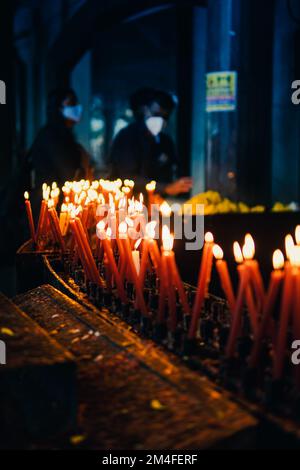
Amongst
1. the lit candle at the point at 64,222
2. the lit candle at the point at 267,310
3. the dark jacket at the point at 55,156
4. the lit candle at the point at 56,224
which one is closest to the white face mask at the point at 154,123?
the dark jacket at the point at 55,156

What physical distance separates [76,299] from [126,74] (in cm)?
1280

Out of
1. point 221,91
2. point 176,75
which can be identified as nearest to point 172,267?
point 221,91

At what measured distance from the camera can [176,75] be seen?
12.9 m

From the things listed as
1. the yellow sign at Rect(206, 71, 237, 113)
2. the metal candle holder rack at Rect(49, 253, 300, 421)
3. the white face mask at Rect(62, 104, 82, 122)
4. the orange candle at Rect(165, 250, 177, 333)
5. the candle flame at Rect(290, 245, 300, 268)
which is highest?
the yellow sign at Rect(206, 71, 237, 113)

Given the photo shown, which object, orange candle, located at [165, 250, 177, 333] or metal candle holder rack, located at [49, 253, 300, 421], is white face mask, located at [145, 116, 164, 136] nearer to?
metal candle holder rack, located at [49, 253, 300, 421]

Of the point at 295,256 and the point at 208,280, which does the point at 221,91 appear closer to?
the point at 208,280

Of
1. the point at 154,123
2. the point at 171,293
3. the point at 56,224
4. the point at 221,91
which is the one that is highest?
the point at 221,91

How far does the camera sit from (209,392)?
1.65 meters

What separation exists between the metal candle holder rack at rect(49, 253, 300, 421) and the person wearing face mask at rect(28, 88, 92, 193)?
12.3 feet

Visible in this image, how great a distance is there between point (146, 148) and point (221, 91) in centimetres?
186

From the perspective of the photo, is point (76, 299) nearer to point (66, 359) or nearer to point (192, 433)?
point (66, 359)

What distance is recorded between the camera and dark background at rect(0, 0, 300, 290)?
847 centimetres

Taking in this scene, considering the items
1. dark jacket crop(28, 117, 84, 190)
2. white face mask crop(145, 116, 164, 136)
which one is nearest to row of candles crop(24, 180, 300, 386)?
dark jacket crop(28, 117, 84, 190)

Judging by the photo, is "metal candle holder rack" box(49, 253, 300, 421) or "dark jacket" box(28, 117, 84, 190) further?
"dark jacket" box(28, 117, 84, 190)
